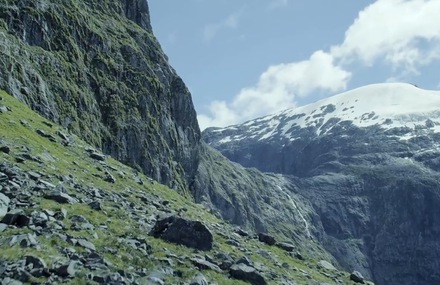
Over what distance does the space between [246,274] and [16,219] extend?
14.8 metres

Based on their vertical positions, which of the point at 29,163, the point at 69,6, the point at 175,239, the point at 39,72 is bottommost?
→ the point at 175,239

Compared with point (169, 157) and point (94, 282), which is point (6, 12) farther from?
point (94, 282)

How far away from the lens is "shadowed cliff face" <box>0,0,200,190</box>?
92.6 meters

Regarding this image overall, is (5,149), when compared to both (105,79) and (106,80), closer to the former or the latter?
(105,79)

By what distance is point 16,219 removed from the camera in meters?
27.8

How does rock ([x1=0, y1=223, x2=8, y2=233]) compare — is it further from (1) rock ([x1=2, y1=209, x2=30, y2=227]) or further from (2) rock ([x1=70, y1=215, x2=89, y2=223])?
(2) rock ([x1=70, y1=215, x2=89, y2=223])

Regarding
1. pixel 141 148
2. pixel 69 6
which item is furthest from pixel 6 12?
pixel 141 148

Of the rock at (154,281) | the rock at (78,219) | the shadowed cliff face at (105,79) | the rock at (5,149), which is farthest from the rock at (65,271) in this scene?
the shadowed cliff face at (105,79)

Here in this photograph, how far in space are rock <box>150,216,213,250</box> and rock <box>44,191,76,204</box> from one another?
6150mm

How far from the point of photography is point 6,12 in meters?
93.9

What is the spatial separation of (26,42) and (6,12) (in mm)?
6226

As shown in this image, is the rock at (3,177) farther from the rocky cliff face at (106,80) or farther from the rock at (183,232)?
the rocky cliff face at (106,80)

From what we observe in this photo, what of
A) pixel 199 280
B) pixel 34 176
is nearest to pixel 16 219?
pixel 34 176

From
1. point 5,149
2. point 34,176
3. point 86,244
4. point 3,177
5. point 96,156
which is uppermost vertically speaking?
point 96,156
